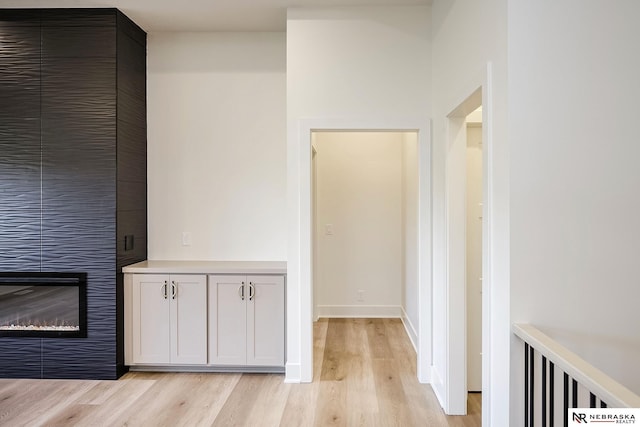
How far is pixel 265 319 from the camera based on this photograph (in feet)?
11.6

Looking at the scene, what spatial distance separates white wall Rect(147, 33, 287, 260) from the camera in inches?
156

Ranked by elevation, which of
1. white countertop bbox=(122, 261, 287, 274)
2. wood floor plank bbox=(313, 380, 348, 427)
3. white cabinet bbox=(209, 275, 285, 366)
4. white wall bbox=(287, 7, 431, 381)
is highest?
white wall bbox=(287, 7, 431, 381)

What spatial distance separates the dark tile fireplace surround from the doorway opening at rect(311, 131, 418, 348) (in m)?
2.51

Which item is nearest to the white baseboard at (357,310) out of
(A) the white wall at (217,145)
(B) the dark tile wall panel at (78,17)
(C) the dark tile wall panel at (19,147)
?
(A) the white wall at (217,145)

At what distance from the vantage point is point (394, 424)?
275cm

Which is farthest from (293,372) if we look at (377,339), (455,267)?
(455,267)

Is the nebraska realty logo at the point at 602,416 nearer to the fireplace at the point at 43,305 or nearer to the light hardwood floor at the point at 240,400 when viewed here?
the light hardwood floor at the point at 240,400

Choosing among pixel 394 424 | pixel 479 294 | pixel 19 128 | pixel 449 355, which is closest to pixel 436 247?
pixel 479 294

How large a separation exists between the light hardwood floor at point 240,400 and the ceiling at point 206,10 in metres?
2.95

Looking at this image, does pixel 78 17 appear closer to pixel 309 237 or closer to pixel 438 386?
pixel 309 237

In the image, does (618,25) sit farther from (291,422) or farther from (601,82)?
(291,422)

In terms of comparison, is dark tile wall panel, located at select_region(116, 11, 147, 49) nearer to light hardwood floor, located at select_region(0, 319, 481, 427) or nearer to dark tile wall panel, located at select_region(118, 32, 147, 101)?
dark tile wall panel, located at select_region(118, 32, 147, 101)

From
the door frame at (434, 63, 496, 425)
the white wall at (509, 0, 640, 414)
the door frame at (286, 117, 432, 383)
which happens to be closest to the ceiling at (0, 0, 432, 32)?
the door frame at (286, 117, 432, 383)

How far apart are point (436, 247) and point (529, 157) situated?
147 cm
